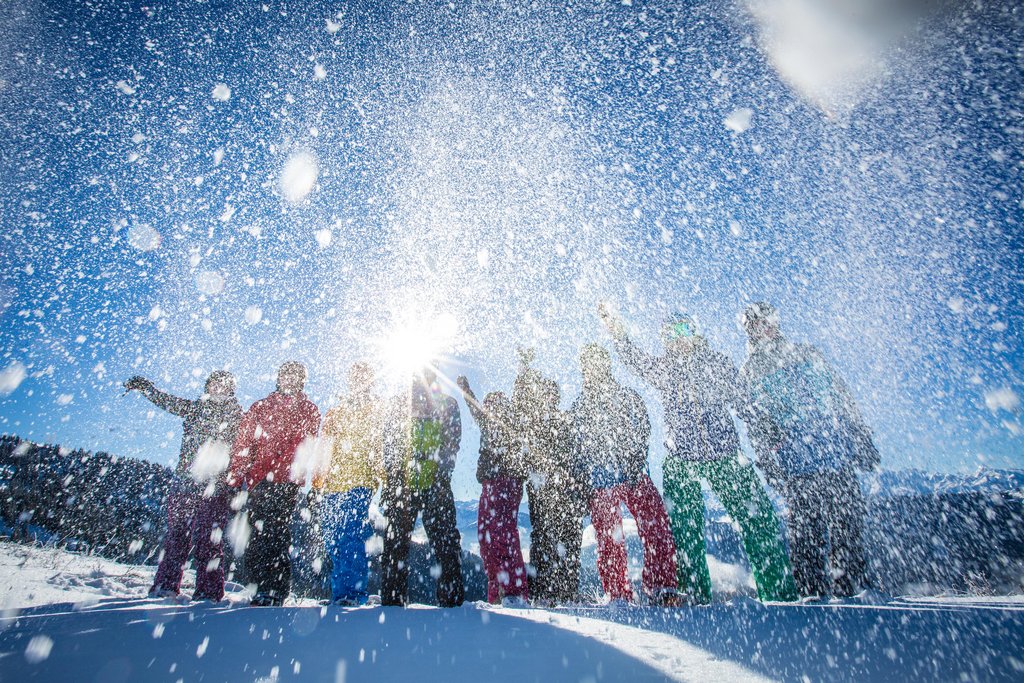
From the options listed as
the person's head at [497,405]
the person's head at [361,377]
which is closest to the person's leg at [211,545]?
the person's head at [361,377]

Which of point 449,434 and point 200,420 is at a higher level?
point 200,420

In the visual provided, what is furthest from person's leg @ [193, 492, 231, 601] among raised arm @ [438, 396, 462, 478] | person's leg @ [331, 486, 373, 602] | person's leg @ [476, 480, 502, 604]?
person's leg @ [476, 480, 502, 604]

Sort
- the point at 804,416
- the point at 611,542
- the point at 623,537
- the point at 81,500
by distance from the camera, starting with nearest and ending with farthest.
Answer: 1. the point at 804,416
2. the point at 611,542
3. the point at 623,537
4. the point at 81,500

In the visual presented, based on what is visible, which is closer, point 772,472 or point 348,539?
point 348,539

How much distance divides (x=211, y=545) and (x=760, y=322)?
6.24m

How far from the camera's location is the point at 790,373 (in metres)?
4.07

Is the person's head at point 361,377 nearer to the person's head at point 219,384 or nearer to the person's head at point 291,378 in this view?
the person's head at point 291,378

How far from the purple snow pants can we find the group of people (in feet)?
0.05

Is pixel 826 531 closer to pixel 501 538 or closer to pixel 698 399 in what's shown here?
pixel 698 399

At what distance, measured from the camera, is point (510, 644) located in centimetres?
197

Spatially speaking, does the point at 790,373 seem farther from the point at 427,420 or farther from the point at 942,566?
the point at 427,420

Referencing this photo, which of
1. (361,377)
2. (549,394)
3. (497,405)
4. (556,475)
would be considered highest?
(361,377)

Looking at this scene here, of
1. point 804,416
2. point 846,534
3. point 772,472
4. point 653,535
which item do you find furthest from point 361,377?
point 846,534

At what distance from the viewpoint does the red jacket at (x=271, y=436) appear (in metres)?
3.85
